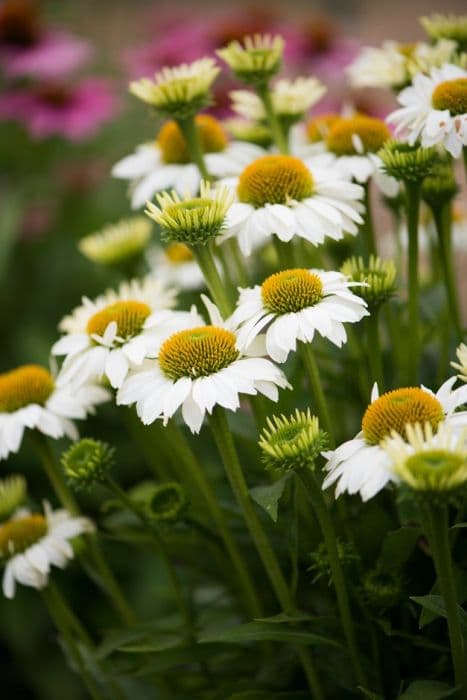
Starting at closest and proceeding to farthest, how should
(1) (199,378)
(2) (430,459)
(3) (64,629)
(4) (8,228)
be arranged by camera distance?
1. (2) (430,459)
2. (1) (199,378)
3. (3) (64,629)
4. (4) (8,228)

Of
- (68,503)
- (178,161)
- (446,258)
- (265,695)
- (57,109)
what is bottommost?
(265,695)

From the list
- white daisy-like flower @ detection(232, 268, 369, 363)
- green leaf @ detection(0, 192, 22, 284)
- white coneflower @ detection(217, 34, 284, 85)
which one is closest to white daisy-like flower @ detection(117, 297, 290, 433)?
white daisy-like flower @ detection(232, 268, 369, 363)

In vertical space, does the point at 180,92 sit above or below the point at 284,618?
above

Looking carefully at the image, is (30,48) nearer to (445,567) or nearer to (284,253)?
(284,253)

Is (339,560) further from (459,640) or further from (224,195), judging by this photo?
(224,195)

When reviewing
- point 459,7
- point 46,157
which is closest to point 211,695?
point 46,157

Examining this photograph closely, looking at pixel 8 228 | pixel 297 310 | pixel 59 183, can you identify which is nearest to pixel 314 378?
pixel 297 310

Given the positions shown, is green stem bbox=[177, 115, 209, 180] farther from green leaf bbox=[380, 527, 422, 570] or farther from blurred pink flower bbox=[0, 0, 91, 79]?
blurred pink flower bbox=[0, 0, 91, 79]

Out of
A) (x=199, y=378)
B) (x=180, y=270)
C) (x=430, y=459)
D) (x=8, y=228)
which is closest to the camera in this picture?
(x=430, y=459)
